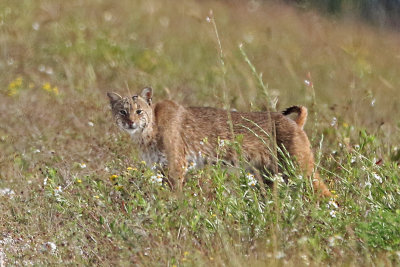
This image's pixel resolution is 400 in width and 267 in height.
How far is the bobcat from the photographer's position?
582 centimetres

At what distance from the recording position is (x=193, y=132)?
6.06m

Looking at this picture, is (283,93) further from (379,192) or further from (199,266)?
(199,266)

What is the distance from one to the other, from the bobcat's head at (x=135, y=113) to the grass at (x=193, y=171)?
25cm

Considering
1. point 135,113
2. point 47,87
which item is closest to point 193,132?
point 135,113

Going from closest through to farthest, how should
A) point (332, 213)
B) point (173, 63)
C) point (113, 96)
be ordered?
point (332, 213) < point (113, 96) < point (173, 63)

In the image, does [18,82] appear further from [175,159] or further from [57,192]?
[57,192]

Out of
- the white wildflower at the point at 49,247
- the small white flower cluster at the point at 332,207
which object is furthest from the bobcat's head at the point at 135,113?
the small white flower cluster at the point at 332,207

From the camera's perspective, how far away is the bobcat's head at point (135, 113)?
6.00m

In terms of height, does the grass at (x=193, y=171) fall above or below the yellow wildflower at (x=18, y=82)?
above

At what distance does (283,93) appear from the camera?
849 centimetres

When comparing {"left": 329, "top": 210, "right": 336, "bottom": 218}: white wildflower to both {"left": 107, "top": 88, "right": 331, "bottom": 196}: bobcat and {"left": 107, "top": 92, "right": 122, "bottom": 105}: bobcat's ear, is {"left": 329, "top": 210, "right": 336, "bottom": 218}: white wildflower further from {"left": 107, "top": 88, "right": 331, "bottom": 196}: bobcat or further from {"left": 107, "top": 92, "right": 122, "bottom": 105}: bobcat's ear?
{"left": 107, "top": 92, "right": 122, "bottom": 105}: bobcat's ear

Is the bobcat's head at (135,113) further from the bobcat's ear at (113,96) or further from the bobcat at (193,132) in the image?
the bobcat's ear at (113,96)

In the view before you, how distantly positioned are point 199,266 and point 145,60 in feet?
20.9

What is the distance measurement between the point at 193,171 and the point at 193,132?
965mm
